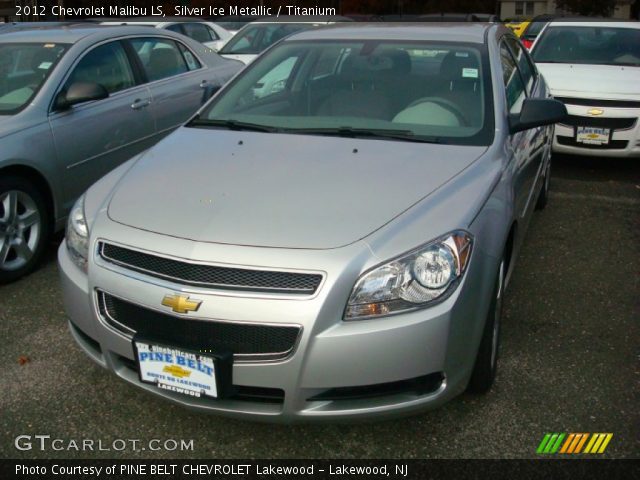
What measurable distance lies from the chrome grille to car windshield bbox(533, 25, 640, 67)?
244 inches

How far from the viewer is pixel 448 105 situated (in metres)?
3.37

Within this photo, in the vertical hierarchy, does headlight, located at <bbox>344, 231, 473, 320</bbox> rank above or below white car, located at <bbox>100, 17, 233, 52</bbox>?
below

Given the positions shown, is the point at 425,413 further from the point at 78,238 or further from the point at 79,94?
the point at 79,94

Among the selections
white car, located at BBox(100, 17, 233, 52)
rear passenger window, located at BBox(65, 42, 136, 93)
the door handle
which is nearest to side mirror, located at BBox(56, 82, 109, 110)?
rear passenger window, located at BBox(65, 42, 136, 93)

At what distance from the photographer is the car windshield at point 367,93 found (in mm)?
3273

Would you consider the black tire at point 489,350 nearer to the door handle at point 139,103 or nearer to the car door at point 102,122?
the car door at point 102,122

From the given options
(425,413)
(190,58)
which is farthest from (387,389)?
(190,58)

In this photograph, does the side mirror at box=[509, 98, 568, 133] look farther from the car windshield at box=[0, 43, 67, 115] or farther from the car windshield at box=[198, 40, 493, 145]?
the car windshield at box=[0, 43, 67, 115]

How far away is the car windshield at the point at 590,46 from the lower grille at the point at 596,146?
1.31 m

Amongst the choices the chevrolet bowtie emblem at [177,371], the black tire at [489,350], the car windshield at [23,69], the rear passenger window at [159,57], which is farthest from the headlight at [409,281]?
the rear passenger window at [159,57]

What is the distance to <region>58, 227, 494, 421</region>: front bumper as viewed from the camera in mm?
2178

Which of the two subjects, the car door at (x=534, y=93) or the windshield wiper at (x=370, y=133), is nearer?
the windshield wiper at (x=370, y=133)

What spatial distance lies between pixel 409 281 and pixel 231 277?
61 centimetres

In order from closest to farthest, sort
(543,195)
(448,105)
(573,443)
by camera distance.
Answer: (573,443) → (448,105) → (543,195)
